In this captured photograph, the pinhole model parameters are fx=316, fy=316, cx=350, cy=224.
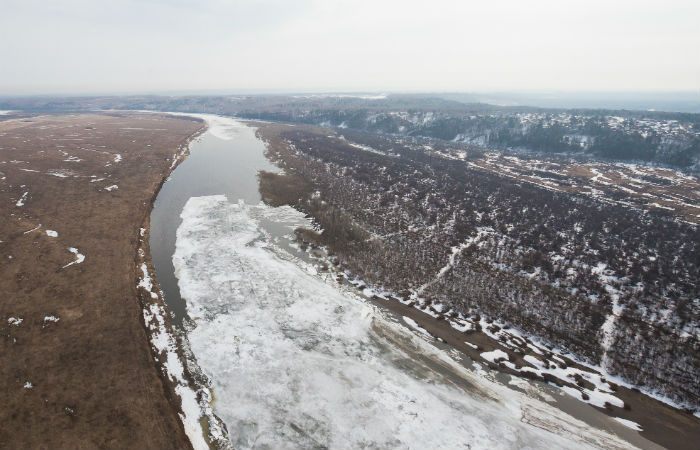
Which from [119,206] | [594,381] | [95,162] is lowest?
[594,381]

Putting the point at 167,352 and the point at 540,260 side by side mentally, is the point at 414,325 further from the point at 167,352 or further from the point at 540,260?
the point at 540,260

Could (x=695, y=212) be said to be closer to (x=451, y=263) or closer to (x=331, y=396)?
(x=451, y=263)

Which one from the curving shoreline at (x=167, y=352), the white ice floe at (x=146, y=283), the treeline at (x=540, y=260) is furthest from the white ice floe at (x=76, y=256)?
the treeline at (x=540, y=260)

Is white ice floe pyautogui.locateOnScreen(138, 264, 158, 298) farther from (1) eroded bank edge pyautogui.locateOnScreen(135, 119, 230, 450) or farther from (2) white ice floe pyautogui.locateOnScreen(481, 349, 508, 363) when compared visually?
(2) white ice floe pyautogui.locateOnScreen(481, 349, 508, 363)

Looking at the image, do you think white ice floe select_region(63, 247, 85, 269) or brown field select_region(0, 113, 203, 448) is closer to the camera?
brown field select_region(0, 113, 203, 448)

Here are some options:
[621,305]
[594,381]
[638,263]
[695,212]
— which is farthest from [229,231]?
[695,212]

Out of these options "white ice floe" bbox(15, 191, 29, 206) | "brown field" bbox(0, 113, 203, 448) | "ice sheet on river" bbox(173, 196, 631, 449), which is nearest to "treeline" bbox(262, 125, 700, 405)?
"ice sheet on river" bbox(173, 196, 631, 449)

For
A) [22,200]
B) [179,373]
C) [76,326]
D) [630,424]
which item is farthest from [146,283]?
[630,424]
